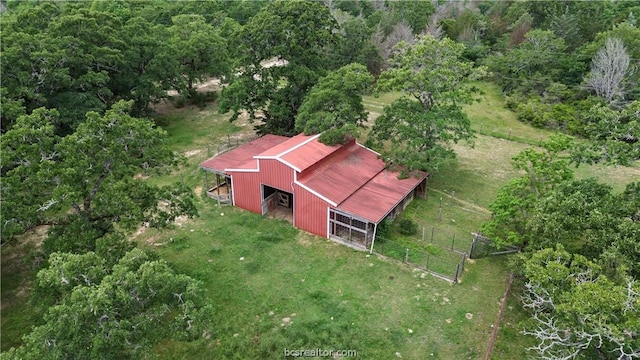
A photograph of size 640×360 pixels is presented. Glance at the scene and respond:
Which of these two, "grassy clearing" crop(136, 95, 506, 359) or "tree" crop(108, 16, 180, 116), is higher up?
"tree" crop(108, 16, 180, 116)

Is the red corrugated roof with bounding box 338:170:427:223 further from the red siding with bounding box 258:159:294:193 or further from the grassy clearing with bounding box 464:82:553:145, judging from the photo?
the grassy clearing with bounding box 464:82:553:145

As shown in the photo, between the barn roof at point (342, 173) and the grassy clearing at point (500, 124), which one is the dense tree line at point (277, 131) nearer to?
the barn roof at point (342, 173)

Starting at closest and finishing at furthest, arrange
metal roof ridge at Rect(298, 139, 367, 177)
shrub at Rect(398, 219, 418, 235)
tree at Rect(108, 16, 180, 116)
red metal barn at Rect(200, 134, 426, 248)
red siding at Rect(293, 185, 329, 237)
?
red metal barn at Rect(200, 134, 426, 248)
red siding at Rect(293, 185, 329, 237)
shrub at Rect(398, 219, 418, 235)
metal roof ridge at Rect(298, 139, 367, 177)
tree at Rect(108, 16, 180, 116)

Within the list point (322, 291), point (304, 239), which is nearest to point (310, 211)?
point (304, 239)

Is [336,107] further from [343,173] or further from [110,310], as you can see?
[110,310]

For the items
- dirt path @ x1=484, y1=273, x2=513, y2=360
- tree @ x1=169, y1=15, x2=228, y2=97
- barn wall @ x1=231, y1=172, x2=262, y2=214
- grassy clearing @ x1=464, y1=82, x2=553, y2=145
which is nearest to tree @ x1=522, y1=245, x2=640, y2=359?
dirt path @ x1=484, y1=273, x2=513, y2=360

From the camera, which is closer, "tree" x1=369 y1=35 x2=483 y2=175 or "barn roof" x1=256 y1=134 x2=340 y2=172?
"barn roof" x1=256 y1=134 x2=340 y2=172

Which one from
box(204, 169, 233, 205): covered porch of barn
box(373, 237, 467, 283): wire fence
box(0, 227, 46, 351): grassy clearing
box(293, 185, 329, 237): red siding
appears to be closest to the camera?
box(0, 227, 46, 351): grassy clearing
